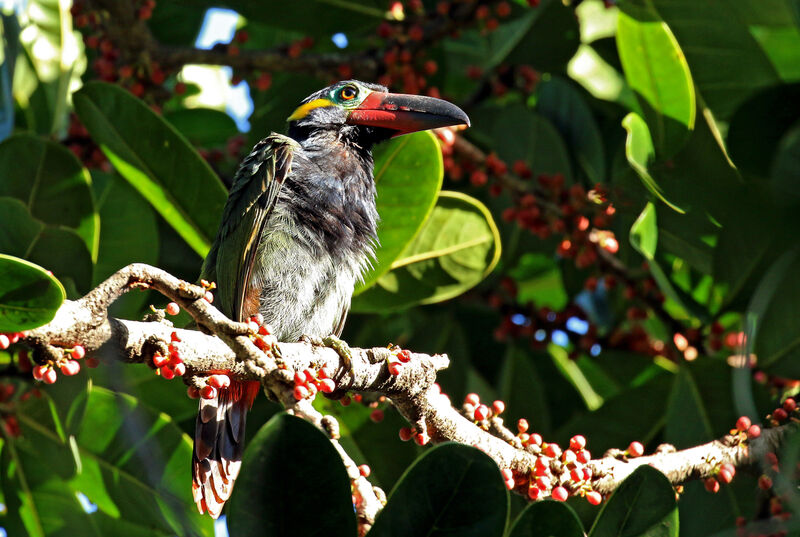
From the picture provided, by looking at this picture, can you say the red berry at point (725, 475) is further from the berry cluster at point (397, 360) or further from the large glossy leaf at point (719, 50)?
the large glossy leaf at point (719, 50)

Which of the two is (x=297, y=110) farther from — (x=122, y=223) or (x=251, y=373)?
(x=251, y=373)

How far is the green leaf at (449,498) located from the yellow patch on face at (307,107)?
6.86 ft

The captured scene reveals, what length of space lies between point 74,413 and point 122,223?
728mm

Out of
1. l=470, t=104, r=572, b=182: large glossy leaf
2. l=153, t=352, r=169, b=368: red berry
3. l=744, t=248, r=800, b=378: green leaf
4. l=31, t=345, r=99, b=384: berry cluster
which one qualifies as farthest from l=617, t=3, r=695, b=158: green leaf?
l=31, t=345, r=99, b=384: berry cluster

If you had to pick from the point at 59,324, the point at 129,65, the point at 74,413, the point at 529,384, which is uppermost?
the point at 129,65

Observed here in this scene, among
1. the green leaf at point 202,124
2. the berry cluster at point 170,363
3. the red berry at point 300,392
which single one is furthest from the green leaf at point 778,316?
the green leaf at point 202,124

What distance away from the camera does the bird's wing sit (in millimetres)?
2787

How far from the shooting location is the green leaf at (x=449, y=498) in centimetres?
161

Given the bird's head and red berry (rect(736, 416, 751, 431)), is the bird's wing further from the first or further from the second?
red berry (rect(736, 416, 751, 431))

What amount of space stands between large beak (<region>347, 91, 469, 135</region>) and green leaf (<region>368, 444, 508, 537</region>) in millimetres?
1511

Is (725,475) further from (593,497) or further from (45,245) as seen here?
(45,245)

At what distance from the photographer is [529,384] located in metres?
3.36

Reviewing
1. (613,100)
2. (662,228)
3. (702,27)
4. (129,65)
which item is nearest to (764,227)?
(662,228)

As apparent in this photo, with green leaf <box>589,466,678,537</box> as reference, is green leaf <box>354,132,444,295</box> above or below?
above
